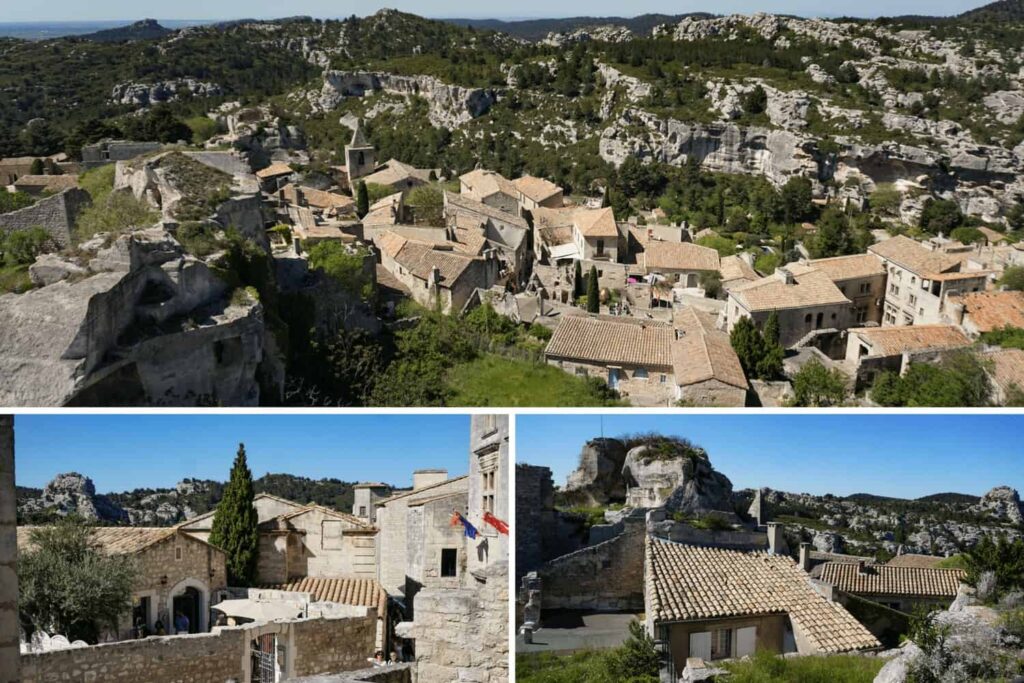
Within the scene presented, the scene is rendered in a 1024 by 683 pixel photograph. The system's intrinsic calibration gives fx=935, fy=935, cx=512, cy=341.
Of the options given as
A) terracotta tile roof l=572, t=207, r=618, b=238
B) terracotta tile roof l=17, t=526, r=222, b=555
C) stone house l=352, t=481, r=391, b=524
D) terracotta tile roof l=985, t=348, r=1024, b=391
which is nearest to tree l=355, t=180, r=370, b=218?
terracotta tile roof l=572, t=207, r=618, b=238

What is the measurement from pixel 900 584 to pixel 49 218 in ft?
59.7

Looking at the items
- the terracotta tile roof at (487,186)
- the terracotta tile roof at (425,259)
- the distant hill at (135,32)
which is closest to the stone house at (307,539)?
the terracotta tile roof at (425,259)

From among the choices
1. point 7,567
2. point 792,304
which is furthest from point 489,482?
point 792,304

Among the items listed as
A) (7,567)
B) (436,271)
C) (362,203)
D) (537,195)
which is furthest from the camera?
(537,195)

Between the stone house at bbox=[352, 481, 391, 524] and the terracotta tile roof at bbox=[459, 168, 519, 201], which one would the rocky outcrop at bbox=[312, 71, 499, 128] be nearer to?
the terracotta tile roof at bbox=[459, 168, 519, 201]

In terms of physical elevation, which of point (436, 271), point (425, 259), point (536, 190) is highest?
point (536, 190)

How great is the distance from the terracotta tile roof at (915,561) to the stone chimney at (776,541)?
22.0 inches

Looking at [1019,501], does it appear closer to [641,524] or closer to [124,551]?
[641,524]

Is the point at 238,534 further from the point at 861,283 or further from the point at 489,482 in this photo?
the point at 861,283

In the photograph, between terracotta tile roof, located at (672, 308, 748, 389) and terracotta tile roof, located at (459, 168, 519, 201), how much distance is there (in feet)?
52.9

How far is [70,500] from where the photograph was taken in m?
6.92

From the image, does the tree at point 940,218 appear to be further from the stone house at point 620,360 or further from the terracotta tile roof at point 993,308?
the stone house at point 620,360

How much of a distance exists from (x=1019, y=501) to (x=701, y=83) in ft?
196

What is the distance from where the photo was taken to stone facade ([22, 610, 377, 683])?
5.33m
